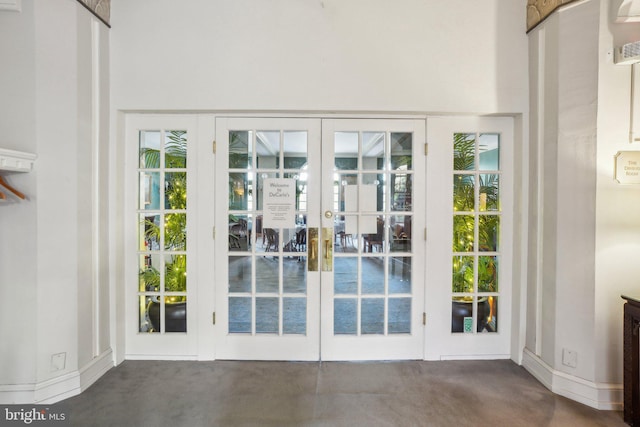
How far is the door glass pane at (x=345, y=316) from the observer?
2.62 m

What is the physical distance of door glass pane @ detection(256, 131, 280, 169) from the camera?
2562 millimetres

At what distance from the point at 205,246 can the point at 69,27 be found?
1.81m

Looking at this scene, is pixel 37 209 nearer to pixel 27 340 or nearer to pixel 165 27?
pixel 27 340

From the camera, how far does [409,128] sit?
257 cm

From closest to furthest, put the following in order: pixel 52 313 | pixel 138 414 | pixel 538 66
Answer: pixel 138 414
pixel 52 313
pixel 538 66

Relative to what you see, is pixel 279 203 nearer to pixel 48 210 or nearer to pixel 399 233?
pixel 399 233

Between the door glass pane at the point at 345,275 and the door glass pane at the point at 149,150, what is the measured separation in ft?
5.88

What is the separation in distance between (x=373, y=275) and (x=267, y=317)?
3.52ft

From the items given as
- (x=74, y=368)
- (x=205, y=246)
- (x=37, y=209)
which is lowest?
(x=74, y=368)

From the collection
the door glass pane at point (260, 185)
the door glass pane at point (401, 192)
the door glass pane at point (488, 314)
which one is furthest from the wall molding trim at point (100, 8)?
the door glass pane at point (488, 314)

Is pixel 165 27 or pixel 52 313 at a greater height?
pixel 165 27

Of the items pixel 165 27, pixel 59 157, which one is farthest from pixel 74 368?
pixel 165 27

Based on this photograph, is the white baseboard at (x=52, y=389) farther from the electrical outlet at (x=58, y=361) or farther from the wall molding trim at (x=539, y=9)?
the wall molding trim at (x=539, y=9)

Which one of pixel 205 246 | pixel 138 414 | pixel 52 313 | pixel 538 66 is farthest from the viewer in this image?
pixel 205 246
